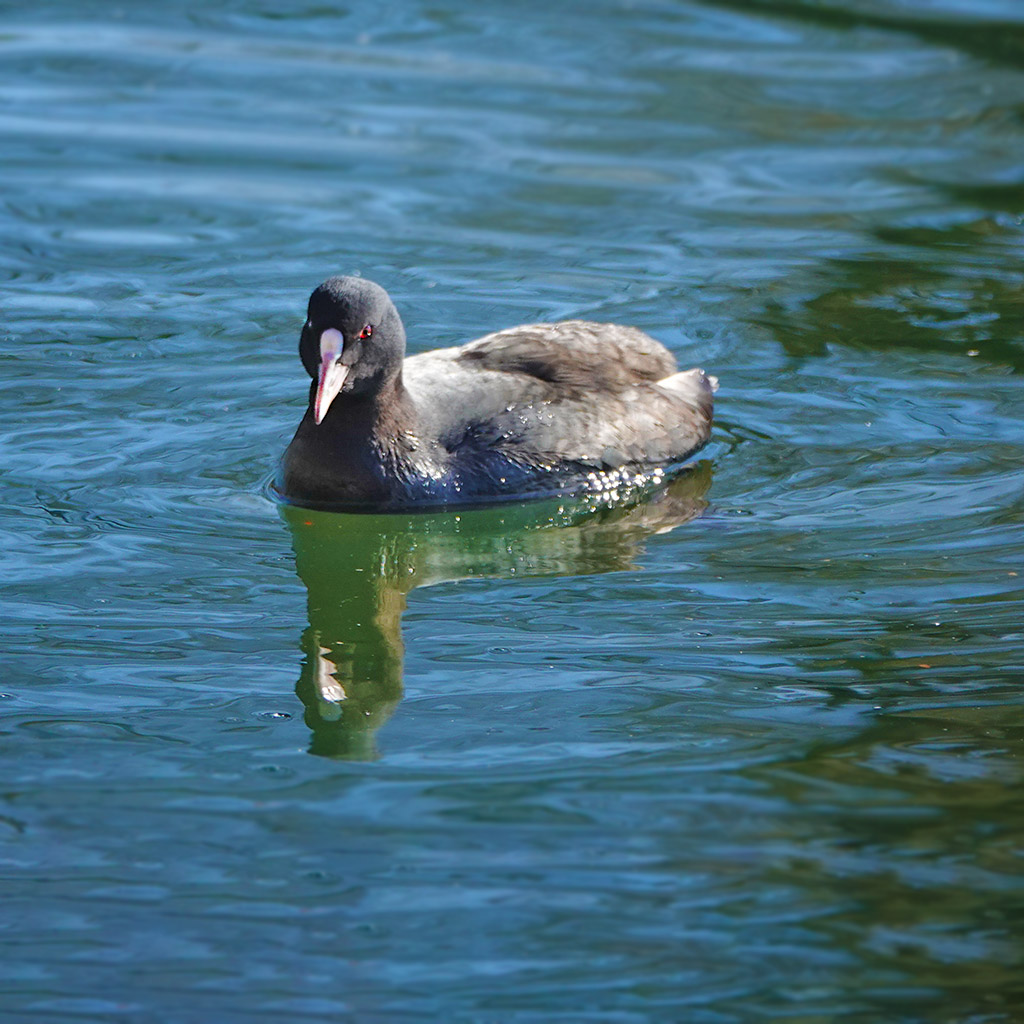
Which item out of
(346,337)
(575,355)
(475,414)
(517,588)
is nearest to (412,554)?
(517,588)

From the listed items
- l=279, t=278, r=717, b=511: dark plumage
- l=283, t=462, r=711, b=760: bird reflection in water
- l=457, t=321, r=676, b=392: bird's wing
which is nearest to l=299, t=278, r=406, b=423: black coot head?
l=279, t=278, r=717, b=511: dark plumage

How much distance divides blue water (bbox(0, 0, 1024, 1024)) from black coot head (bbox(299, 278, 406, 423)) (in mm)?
605

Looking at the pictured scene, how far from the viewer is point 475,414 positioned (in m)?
7.42

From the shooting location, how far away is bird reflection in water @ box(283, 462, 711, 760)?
6133mm

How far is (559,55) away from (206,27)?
2747 mm

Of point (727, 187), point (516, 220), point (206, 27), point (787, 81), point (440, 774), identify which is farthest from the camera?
point (206, 27)

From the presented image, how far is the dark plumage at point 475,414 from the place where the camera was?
273 inches

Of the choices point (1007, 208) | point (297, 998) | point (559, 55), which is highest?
point (559, 55)

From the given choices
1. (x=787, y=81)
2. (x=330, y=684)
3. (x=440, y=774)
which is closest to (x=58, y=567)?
(x=330, y=684)

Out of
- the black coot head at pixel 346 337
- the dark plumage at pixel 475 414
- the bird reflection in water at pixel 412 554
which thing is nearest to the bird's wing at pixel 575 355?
the dark plumage at pixel 475 414

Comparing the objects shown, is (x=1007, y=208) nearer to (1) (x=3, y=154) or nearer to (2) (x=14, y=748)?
(1) (x=3, y=154)

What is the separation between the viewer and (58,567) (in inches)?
264

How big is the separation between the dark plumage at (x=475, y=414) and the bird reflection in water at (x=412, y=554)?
11 cm

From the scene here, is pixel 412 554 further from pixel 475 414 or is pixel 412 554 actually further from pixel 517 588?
pixel 475 414
